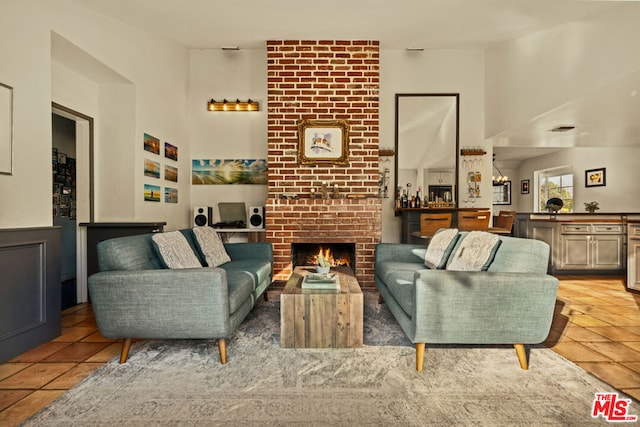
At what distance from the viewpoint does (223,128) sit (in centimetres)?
519

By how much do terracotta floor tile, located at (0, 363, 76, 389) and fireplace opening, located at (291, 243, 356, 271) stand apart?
8.82 ft

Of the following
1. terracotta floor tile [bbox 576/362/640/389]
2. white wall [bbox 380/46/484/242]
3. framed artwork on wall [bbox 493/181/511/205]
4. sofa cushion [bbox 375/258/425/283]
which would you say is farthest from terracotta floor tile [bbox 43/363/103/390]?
framed artwork on wall [bbox 493/181/511/205]

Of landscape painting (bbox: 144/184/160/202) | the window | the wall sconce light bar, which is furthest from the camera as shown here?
the window

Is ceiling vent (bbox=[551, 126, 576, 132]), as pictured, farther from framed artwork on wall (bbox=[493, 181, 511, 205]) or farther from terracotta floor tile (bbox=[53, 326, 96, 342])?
terracotta floor tile (bbox=[53, 326, 96, 342])

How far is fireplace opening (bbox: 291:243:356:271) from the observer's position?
14.9ft

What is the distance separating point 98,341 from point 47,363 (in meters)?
0.40

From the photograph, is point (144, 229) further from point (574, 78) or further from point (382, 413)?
point (574, 78)

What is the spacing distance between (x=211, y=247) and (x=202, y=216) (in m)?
1.66

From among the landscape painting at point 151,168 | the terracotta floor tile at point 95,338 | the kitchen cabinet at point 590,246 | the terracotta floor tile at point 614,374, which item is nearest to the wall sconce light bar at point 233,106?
the landscape painting at point 151,168

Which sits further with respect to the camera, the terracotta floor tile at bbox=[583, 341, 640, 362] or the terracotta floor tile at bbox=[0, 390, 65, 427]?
the terracotta floor tile at bbox=[583, 341, 640, 362]

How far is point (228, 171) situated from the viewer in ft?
17.0

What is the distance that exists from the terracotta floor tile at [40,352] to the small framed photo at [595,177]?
929cm

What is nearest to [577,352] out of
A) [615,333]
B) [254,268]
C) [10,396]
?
[615,333]

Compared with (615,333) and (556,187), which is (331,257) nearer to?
(615,333)
